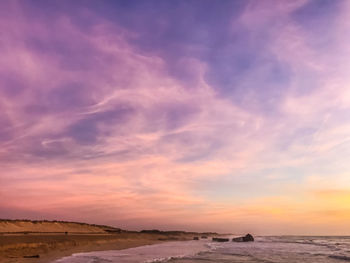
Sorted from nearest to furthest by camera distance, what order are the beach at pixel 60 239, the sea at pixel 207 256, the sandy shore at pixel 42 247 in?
1. the sandy shore at pixel 42 247
2. the sea at pixel 207 256
3. the beach at pixel 60 239

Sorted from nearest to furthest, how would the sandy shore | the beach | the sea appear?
the sandy shore
the sea
the beach

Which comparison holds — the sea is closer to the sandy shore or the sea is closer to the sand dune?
the sandy shore

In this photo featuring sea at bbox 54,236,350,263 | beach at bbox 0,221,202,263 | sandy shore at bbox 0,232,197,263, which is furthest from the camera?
beach at bbox 0,221,202,263

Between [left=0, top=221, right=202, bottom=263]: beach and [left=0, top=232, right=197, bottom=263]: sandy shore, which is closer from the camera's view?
[left=0, top=232, right=197, bottom=263]: sandy shore

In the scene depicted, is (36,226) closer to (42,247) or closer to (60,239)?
(60,239)

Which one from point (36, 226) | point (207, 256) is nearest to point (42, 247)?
point (207, 256)

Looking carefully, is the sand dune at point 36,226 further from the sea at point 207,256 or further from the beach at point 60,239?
the sea at point 207,256

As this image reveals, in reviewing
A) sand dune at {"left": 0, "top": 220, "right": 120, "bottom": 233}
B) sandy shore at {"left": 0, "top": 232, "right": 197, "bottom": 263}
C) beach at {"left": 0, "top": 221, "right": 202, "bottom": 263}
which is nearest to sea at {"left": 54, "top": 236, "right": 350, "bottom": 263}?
sandy shore at {"left": 0, "top": 232, "right": 197, "bottom": 263}

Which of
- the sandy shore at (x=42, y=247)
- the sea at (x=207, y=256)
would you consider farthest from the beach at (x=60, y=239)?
the sea at (x=207, y=256)

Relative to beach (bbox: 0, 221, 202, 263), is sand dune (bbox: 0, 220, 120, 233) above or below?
above

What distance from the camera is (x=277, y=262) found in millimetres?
36781

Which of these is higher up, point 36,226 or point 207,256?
point 36,226

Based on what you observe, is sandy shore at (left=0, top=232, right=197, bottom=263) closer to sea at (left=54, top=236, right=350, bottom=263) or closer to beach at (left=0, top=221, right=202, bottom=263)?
beach at (left=0, top=221, right=202, bottom=263)

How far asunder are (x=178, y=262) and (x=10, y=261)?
13930 millimetres
